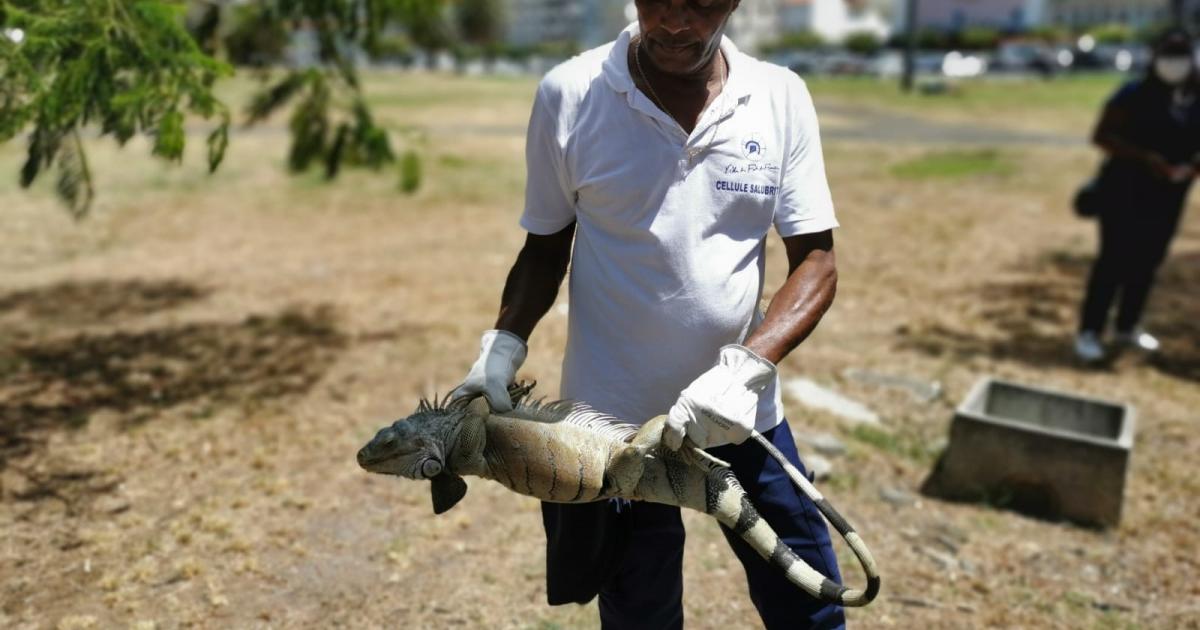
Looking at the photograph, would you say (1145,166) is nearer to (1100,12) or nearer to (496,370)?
(496,370)

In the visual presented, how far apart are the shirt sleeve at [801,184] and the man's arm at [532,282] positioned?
490mm

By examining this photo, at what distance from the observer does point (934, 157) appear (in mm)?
15969

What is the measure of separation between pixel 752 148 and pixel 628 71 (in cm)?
29

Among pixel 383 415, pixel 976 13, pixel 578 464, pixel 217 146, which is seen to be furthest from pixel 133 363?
pixel 976 13

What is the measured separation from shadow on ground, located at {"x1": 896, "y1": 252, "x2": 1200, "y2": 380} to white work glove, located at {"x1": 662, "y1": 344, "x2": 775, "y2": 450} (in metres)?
4.92

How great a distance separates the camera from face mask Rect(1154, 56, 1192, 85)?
5.69 m

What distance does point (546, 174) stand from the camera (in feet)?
7.11

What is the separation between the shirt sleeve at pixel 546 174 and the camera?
2.10 m

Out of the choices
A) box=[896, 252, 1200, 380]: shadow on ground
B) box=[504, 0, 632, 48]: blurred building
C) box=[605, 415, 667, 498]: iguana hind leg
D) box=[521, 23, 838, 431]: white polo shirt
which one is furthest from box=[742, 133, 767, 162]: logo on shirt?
box=[504, 0, 632, 48]: blurred building

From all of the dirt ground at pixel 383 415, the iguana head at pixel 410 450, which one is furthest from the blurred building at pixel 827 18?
the iguana head at pixel 410 450

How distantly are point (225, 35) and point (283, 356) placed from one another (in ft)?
6.36

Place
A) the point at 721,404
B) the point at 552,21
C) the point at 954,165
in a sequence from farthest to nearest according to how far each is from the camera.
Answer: the point at 552,21 < the point at 954,165 < the point at 721,404

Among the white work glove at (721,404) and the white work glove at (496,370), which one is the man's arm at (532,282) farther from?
the white work glove at (721,404)

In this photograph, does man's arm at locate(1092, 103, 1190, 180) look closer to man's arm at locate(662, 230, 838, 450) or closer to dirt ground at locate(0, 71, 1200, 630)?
dirt ground at locate(0, 71, 1200, 630)
